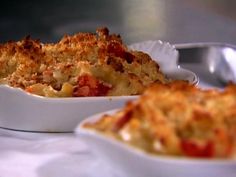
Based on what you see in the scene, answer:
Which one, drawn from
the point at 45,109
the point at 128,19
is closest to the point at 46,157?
the point at 45,109

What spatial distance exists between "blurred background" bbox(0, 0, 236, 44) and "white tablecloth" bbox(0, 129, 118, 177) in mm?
1092

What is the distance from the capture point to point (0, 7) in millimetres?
2758

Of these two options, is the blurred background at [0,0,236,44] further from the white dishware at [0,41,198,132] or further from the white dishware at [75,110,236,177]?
the white dishware at [75,110,236,177]

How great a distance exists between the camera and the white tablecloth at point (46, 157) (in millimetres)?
729

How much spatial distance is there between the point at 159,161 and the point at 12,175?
265mm

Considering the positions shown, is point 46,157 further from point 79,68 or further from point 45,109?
point 79,68

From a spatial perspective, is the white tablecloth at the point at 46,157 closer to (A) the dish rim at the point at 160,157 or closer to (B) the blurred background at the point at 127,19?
(A) the dish rim at the point at 160,157

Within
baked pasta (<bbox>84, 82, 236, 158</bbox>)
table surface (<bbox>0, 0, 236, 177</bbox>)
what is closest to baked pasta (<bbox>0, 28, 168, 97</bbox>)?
baked pasta (<bbox>84, 82, 236, 158</bbox>)

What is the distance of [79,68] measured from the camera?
976 mm

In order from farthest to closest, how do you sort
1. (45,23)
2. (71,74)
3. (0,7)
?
(0,7) → (45,23) → (71,74)

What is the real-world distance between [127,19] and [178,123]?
1774 millimetres

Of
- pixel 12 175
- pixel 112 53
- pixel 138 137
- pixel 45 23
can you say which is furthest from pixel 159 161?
pixel 45 23

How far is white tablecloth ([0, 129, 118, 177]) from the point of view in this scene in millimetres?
729

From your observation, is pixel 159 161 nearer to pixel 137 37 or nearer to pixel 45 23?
pixel 137 37
